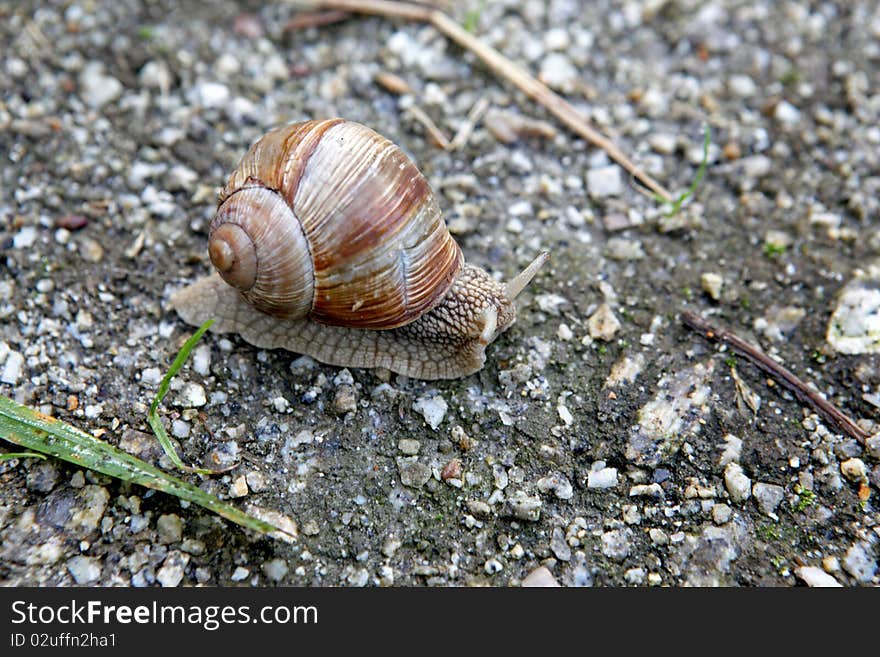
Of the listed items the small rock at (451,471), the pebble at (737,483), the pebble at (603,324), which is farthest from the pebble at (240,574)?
the pebble at (737,483)

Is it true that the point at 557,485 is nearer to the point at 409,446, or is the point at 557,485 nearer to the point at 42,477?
the point at 409,446

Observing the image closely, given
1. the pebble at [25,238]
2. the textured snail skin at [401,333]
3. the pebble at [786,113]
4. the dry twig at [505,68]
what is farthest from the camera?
the pebble at [786,113]

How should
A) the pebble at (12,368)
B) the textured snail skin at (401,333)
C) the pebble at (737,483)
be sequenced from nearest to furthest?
the pebble at (737,483)
the pebble at (12,368)
the textured snail skin at (401,333)

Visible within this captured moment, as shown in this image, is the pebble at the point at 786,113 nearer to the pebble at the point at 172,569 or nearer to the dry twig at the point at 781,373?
the dry twig at the point at 781,373

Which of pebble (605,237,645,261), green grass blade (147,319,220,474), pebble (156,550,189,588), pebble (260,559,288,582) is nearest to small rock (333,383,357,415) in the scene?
green grass blade (147,319,220,474)

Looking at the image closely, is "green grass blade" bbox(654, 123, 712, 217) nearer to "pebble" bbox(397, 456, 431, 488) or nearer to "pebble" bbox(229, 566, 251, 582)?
"pebble" bbox(397, 456, 431, 488)
